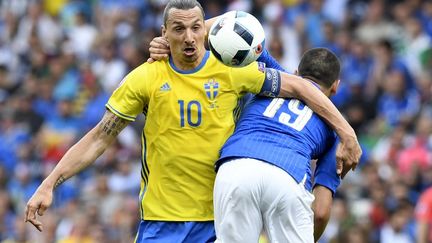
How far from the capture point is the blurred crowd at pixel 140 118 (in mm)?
15117

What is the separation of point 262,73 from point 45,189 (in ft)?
5.89

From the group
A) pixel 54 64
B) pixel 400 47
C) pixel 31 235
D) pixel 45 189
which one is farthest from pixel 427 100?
pixel 45 189

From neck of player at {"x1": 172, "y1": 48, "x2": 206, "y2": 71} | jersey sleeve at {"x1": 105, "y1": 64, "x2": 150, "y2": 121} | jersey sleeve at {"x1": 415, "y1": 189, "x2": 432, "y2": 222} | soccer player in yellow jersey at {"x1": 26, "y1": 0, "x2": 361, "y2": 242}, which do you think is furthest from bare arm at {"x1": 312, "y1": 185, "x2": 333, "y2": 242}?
jersey sleeve at {"x1": 415, "y1": 189, "x2": 432, "y2": 222}

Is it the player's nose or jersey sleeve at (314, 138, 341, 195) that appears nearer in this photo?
the player's nose

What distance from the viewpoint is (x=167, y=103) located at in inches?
352

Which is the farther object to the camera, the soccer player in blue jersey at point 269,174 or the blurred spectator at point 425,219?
the blurred spectator at point 425,219

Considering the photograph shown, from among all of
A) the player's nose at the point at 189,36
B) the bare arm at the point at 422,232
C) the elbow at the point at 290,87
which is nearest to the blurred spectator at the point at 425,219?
the bare arm at the point at 422,232

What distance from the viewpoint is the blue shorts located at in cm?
897

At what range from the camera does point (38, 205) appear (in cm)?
869

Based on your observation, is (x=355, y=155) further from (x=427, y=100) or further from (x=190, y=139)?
(x=427, y=100)

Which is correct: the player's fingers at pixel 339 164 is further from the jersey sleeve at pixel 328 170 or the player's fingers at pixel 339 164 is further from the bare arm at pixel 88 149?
the bare arm at pixel 88 149

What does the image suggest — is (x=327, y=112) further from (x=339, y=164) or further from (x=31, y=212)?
(x=31, y=212)

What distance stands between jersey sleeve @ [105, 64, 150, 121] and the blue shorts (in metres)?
0.85

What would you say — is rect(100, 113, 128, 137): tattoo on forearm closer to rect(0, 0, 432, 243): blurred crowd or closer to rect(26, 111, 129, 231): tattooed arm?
rect(26, 111, 129, 231): tattooed arm
